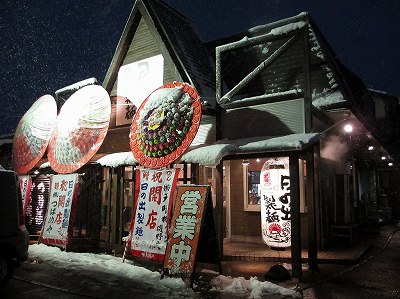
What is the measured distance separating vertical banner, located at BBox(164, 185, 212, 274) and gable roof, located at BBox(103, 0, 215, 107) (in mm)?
4459

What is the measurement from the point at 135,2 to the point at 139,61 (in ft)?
8.90

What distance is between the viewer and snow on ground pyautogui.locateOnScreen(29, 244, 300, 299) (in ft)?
24.1

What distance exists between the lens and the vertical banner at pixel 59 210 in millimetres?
11867

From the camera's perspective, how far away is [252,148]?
29.7 ft

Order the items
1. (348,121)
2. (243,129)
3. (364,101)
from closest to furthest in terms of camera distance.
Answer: (243,129) < (348,121) < (364,101)

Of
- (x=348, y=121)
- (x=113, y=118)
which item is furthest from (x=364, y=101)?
(x=113, y=118)

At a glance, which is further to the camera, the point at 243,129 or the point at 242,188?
the point at 242,188

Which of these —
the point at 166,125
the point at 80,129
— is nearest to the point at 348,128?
the point at 166,125

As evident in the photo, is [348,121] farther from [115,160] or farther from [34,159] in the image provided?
[34,159]

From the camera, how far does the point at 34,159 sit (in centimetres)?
1444

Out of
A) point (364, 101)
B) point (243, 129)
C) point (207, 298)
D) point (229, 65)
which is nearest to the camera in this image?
point (207, 298)

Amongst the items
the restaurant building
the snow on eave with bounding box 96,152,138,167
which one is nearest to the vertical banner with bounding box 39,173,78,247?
the restaurant building

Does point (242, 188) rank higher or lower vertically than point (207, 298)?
higher

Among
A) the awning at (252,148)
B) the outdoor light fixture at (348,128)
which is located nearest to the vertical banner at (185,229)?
the awning at (252,148)
